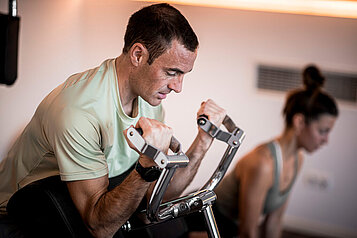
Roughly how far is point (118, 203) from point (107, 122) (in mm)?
172

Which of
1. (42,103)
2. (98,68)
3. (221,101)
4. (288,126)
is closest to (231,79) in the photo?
(221,101)

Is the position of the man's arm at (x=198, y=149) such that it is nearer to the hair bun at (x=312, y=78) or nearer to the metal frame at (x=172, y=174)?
the metal frame at (x=172, y=174)

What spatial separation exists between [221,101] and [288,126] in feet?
1.28

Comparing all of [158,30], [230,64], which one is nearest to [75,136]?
[158,30]

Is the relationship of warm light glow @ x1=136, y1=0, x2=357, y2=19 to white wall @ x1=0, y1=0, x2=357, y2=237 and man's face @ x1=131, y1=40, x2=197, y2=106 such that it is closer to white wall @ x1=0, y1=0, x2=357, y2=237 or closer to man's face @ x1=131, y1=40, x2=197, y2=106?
white wall @ x1=0, y1=0, x2=357, y2=237

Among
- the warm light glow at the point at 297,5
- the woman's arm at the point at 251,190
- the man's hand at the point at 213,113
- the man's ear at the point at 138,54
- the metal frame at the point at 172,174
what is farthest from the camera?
the woman's arm at the point at 251,190

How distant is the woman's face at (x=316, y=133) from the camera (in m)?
1.42

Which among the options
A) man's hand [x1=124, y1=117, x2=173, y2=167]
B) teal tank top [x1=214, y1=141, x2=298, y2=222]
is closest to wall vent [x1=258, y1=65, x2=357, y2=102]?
teal tank top [x1=214, y1=141, x2=298, y2=222]

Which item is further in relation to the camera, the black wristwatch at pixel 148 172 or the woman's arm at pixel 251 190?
the woman's arm at pixel 251 190

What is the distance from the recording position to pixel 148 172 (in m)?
0.79

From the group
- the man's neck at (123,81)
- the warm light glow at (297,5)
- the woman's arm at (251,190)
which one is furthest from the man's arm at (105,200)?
the woman's arm at (251,190)

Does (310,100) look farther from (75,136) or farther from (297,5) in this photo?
(75,136)

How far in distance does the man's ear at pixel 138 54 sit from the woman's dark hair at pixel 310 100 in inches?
29.6

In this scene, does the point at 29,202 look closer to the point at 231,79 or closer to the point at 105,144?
the point at 105,144
